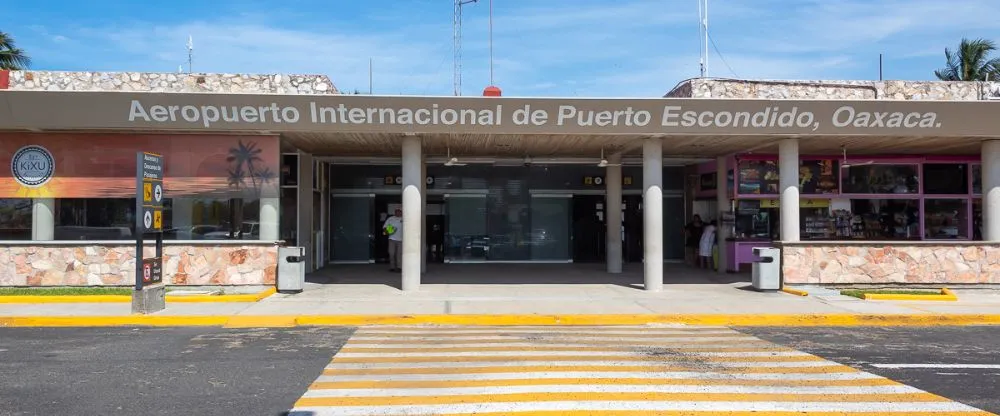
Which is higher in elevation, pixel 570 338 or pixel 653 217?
pixel 653 217

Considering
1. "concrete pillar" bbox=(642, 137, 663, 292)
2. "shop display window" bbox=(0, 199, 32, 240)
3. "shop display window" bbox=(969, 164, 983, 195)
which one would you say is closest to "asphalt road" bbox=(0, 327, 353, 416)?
"shop display window" bbox=(0, 199, 32, 240)

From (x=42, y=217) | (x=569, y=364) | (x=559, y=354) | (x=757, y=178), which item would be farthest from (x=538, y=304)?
(x=42, y=217)

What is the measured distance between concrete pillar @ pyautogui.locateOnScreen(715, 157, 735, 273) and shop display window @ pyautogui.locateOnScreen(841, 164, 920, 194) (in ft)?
9.61

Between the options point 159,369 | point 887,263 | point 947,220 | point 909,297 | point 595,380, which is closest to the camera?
point 595,380

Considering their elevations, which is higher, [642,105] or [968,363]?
[642,105]

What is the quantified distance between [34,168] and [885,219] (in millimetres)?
19498

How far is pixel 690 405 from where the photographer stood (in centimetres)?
626

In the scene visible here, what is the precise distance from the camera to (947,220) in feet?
65.1

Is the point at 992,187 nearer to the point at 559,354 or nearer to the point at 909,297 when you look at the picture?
the point at 909,297

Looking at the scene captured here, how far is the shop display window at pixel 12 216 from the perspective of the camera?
14859mm

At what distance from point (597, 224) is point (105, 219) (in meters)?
13.1

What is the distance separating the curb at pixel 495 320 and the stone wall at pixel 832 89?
665 centimetres

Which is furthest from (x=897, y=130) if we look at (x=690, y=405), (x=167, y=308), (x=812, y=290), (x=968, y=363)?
(x=167, y=308)

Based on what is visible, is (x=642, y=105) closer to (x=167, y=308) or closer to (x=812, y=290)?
(x=812, y=290)
